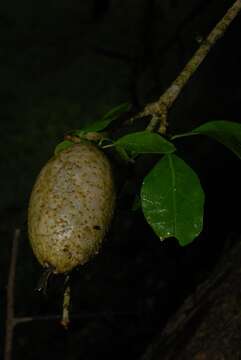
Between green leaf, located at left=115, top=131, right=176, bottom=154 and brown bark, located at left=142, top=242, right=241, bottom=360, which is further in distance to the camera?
brown bark, located at left=142, top=242, right=241, bottom=360

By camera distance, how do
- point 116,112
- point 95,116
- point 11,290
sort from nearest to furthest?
point 116,112 < point 11,290 < point 95,116

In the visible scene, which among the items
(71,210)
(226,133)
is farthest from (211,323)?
(71,210)

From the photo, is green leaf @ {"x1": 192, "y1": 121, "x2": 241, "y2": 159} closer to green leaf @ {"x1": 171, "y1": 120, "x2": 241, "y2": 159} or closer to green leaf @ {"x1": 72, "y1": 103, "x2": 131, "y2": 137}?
green leaf @ {"x1": 171, "y1": 120, "x2": 241, "y2": 159}

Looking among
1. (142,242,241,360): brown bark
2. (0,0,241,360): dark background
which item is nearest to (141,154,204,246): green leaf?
(142,242,241,360): brown bark

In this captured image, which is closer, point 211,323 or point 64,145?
point 64,145

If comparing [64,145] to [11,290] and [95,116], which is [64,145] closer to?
[11,290]

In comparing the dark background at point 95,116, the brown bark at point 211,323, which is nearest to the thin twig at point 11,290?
the brown bark at point 211,323

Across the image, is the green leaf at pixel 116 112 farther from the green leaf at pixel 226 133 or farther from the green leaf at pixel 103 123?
the green leaf at pixel 226 133
